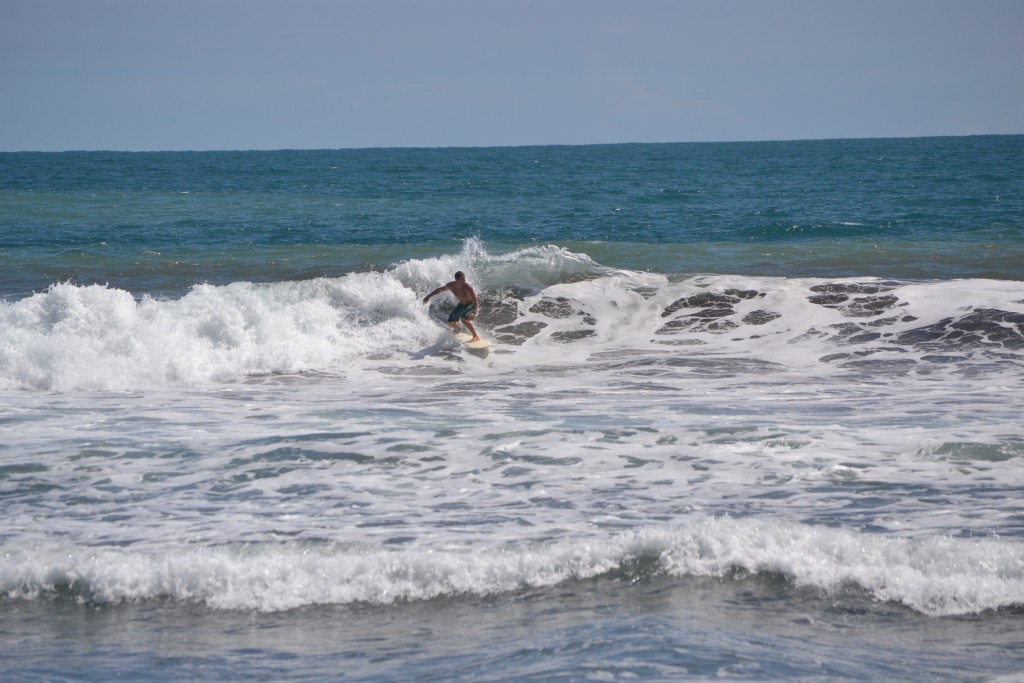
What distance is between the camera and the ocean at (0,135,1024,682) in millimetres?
5426

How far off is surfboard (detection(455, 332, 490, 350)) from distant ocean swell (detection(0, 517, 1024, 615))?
8.42 m

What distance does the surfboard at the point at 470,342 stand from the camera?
49.0 ft

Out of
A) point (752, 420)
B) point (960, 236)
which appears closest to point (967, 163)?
point (960, 236)

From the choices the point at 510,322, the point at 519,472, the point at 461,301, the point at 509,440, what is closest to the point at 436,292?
the point at 461,301

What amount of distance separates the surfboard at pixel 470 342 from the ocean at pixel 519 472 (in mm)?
126

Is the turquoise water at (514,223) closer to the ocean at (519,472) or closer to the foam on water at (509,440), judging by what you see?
the ocean at (519,472)

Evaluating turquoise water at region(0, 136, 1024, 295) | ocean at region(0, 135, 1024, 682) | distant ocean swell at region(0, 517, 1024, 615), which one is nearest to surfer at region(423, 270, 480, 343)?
ocean at region(0, 135, 1024, 682)

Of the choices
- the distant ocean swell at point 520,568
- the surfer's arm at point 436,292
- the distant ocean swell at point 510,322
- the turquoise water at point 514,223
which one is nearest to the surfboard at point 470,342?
the distant ocean swell at point 510,322

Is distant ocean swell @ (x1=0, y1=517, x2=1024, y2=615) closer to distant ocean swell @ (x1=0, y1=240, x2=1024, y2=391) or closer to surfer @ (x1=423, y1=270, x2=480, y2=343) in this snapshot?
distant ocean swell @ (x1=0, y1=240, x2=1024, y2=391)

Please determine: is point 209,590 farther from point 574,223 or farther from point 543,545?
point 574,223

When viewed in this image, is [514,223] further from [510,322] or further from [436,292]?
[436,292]

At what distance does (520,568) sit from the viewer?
6.24m

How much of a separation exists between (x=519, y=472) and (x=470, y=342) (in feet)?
22.3

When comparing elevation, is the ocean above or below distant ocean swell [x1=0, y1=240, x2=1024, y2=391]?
below
